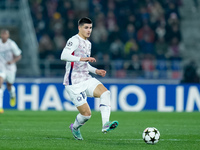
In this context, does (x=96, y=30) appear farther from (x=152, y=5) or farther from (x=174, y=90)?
(x=174, y=90)

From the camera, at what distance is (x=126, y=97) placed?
17.0m

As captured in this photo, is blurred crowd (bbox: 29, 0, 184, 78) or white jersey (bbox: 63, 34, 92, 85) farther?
blurred crowd (bbox: 29, 0, 184, 78)

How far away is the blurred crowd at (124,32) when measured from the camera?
60.0 feet

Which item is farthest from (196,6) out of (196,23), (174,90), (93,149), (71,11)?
(93,149)

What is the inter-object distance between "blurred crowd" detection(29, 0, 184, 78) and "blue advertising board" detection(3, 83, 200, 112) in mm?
1116

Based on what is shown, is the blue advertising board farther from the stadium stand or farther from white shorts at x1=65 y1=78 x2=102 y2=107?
white shorts at x1=65 y1=78 x2=102 y2=107

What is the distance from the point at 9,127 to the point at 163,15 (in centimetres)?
1172

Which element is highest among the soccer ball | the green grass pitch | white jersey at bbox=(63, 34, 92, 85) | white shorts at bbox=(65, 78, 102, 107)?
white jersey at bbox=(63, 34, 92, 85)

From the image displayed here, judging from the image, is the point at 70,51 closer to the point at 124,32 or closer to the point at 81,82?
the point at 81,82

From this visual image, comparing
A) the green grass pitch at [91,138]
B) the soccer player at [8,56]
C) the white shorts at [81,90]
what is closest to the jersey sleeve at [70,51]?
A: the white shorts at [81,90]

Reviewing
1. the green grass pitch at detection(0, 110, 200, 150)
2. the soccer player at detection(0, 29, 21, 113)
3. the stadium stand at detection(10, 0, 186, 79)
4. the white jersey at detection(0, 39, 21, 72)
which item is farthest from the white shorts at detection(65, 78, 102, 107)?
the stadium stand at detection(10, 0, 186, 79)

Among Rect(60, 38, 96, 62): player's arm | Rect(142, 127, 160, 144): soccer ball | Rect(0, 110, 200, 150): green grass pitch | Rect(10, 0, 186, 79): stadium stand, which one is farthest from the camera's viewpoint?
Rect(10, 0, 186, 79): stadium stand

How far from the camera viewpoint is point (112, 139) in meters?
8.11

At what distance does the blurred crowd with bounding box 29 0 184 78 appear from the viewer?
60.0 ft
